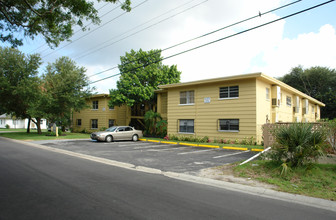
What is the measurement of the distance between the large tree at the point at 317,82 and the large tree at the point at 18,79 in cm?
4218

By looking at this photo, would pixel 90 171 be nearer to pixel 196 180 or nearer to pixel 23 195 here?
pixel 23 195

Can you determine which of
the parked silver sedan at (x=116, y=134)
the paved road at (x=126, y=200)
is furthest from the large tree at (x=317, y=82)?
the paved road at (x=126, y=200)

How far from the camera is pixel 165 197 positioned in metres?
5.12

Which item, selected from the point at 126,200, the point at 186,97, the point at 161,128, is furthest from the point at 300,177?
the point at 161,128

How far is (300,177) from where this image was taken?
6.61 m

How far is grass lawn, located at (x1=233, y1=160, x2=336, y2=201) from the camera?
5.68m

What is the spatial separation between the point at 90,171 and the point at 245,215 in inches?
220

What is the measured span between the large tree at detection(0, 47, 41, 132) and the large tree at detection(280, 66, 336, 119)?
4218cm

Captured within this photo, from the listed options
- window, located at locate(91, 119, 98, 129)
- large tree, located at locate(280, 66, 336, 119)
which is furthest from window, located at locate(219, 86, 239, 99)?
large tree, located at locate(280, 66, 336, 119)

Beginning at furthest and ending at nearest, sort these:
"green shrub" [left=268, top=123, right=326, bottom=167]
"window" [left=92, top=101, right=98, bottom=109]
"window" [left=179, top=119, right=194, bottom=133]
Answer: "window" [left=92, top=101, right=98, bottom=109]
"window" [left=179, top=119, right=194, bottom=133]
"green shrub" [left=268, top=123, right=326, bottom=167]

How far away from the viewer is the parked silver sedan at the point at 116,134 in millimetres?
19281

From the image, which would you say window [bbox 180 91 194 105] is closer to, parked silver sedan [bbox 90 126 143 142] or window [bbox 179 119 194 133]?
window [bbox 179 119 194 133]

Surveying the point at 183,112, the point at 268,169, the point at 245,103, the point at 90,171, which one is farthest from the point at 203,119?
the point at 90,171

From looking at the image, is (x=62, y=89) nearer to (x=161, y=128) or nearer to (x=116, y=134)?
(x=116, y=134)
